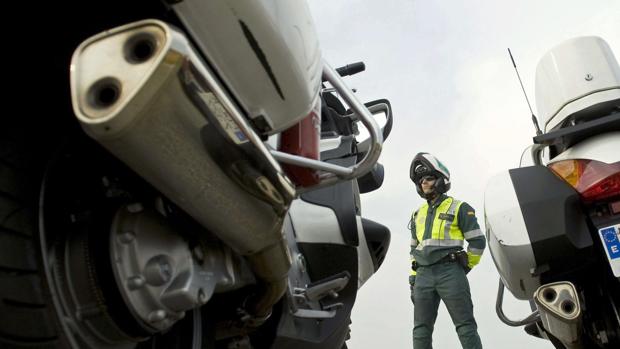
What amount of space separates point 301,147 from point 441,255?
4.31 meters

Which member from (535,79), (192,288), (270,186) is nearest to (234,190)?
(270,186)

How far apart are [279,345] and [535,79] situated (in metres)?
1.92

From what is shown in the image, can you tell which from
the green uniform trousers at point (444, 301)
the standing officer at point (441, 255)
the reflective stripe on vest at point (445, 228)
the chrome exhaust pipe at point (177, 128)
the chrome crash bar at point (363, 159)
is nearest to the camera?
the chrome exhaust pipe at point (177, 128)

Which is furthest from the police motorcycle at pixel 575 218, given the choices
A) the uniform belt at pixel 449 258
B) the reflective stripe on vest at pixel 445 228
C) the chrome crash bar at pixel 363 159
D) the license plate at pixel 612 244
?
the reflective stripe on vest at pixel 445 228

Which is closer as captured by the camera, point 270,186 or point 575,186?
point 270,186

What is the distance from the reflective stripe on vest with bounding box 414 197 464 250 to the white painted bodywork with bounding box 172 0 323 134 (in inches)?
179

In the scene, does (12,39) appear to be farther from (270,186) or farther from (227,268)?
(227,268)

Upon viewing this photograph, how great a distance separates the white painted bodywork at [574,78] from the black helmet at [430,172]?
2.86m

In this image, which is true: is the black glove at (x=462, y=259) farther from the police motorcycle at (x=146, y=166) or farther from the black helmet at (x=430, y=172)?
the police motorcycle at (x=146, y=166)

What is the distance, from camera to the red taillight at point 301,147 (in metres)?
1.63

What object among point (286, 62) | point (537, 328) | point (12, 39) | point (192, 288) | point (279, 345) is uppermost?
point (12, 39)

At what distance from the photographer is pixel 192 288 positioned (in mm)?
1327

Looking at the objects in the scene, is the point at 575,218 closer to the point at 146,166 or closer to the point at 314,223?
the point at 314,223

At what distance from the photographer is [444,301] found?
18.5ft
